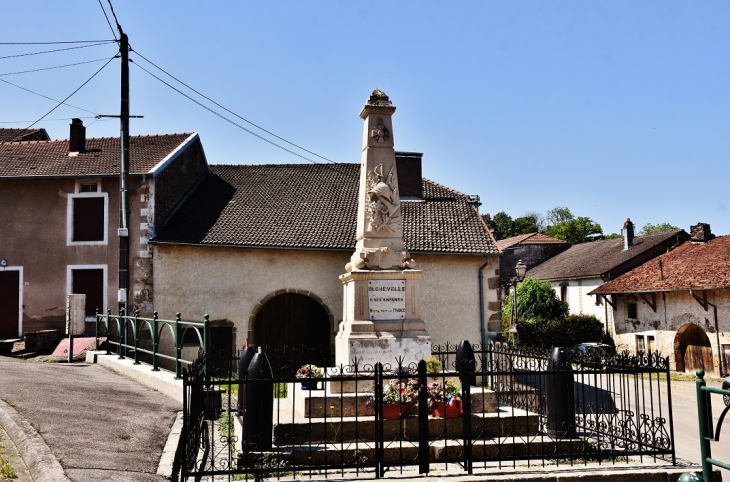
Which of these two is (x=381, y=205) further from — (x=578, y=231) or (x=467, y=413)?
(x=578, y=231)

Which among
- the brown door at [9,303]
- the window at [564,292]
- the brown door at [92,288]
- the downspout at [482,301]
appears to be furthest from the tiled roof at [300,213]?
the window at [564,292]

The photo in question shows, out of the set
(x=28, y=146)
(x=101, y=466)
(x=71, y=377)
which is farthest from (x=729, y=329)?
(x=28, y=146)

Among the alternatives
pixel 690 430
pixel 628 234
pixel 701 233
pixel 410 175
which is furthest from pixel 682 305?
pixel 690 430

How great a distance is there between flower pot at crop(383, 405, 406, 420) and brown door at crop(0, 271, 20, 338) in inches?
560

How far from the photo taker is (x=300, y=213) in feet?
64.4

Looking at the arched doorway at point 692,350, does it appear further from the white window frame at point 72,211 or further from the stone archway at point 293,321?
the white window frame at point 72,211

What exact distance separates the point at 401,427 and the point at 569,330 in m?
26.2

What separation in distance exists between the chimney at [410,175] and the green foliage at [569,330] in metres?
12.6

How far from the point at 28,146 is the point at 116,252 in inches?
210

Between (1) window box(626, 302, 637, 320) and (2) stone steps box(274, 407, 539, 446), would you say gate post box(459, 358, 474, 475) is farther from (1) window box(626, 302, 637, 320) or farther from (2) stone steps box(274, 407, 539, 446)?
(1) window box(626, 302, 637, 320)

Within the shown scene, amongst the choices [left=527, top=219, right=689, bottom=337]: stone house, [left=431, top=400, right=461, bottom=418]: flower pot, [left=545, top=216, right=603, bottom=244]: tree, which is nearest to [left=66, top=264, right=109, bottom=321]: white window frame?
[left=431, top=400, right=461, bottom=418]: flower pot

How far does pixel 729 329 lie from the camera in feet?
71.6

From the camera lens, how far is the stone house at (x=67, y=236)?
692 inches

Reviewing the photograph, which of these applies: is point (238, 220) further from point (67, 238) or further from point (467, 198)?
point (467, 198)
